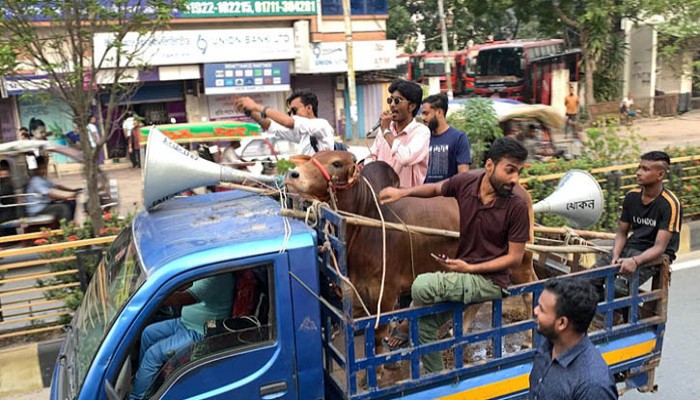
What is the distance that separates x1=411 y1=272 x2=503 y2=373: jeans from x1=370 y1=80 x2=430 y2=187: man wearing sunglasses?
130 cm

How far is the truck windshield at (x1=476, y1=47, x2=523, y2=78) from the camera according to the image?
81.8 ft

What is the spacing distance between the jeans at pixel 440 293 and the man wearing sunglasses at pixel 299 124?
5.74ft

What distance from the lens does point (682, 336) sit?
539 cm

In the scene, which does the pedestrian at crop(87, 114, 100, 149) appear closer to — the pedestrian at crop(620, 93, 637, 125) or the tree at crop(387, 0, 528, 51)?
the pedestrian at crop(620, 93, 637, 125)

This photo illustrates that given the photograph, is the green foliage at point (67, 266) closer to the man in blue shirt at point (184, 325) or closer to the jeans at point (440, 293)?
the man in blue shirt at point (184, 325)

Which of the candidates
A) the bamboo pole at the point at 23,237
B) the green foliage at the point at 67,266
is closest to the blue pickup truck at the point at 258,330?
the green foliage at the point at 67,266

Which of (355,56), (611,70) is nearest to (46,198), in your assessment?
(355,56)

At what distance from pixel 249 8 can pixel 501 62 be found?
38.0 feet

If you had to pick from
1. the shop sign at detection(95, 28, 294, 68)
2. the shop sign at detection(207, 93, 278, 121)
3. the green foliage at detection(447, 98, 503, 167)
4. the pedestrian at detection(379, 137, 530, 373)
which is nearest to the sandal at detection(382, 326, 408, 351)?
the pedestrian at detection(379, 137, 530, 373)

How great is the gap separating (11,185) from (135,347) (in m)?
6.71

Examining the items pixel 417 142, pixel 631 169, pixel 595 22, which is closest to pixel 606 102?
pixel 595 22

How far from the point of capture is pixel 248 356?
2723mm

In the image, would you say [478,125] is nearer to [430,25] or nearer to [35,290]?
[35,290]

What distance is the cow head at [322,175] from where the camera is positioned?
3.22 metres
